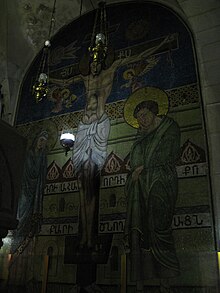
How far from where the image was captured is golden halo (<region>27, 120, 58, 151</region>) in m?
7.29

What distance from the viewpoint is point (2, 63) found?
822cm

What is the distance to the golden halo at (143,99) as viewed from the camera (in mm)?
6233

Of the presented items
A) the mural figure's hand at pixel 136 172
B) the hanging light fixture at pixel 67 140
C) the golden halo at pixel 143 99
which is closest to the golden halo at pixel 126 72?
the golden halo at pixel 143 99

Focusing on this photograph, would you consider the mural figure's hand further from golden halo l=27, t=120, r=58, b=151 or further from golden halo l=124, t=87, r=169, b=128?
golden halo l=27, t=120, r=58, b=151

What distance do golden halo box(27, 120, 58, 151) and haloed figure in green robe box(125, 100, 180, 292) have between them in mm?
1904

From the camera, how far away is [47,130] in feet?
24.6

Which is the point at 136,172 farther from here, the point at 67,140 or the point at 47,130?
the point at 47,130

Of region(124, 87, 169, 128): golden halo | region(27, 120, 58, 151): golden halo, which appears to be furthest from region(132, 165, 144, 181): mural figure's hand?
region(27, 120, 58, 151): golden halo

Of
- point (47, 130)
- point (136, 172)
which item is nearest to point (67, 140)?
point (47, 130)

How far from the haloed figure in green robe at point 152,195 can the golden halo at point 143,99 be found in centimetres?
8

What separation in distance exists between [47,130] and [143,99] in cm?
229

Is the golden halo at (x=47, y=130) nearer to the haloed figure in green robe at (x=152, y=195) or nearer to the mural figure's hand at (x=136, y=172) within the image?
the haloed figure in green robe at (x=152, y=195)

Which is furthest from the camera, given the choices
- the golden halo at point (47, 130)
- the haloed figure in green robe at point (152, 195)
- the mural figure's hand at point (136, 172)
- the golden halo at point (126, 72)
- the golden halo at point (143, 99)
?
the golden halo at point (47, 130)

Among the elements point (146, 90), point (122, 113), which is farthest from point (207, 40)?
point (122, 113)
